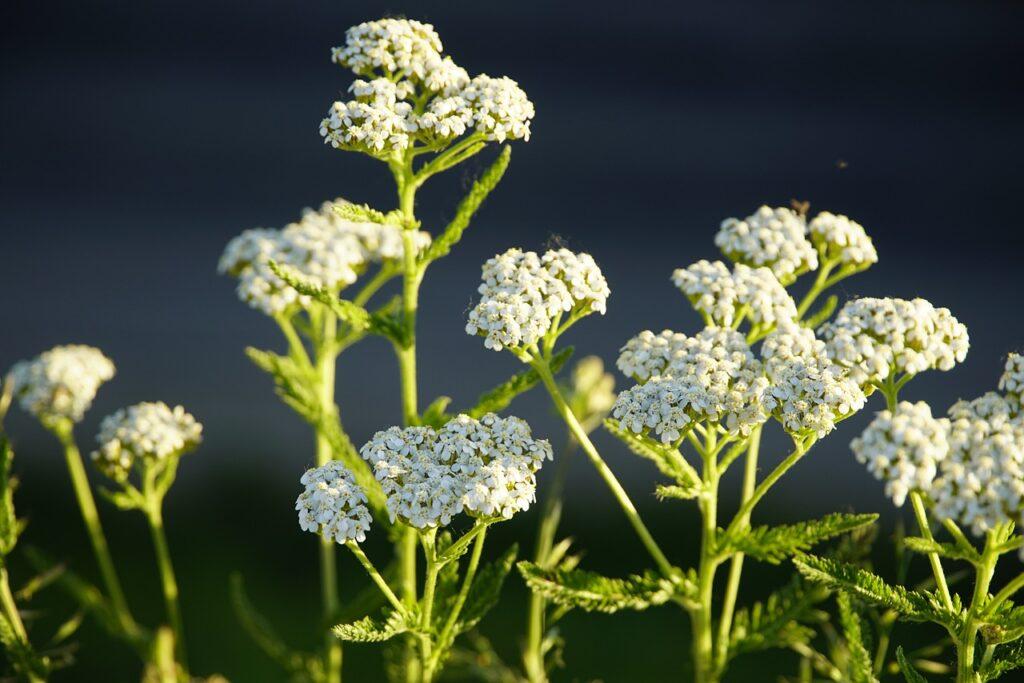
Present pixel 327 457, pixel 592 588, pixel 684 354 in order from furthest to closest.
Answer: pixel 327 457 → pixel 684 354 → pixel 592 588

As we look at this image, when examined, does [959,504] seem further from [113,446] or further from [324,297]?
[113,446]

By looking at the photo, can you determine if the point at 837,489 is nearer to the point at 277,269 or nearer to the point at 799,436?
the point at 799,436

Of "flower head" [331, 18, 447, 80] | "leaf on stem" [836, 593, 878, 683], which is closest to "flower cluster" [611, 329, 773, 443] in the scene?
"leaf on stem" [836, 593, 878, 683]

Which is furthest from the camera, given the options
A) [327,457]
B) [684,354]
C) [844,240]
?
[327,457]

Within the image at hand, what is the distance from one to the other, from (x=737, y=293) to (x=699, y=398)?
0.37 meters

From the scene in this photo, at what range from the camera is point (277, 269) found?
6.77 feet

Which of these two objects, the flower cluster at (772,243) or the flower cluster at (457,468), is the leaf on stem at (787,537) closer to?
the flower cluster at (457,468)

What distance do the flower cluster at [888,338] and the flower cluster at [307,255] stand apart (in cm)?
95

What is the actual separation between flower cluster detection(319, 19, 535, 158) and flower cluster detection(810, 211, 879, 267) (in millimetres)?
709

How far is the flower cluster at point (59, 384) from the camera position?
8.45 feet

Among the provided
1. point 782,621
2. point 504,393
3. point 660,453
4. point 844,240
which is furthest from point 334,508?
point 844,240

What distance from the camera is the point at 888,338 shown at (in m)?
1.89

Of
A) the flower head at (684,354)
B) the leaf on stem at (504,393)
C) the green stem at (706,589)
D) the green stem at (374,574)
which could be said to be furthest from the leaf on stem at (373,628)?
the flower head at (684,354)

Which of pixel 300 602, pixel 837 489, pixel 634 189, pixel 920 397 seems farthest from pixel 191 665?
pixel 634 189
